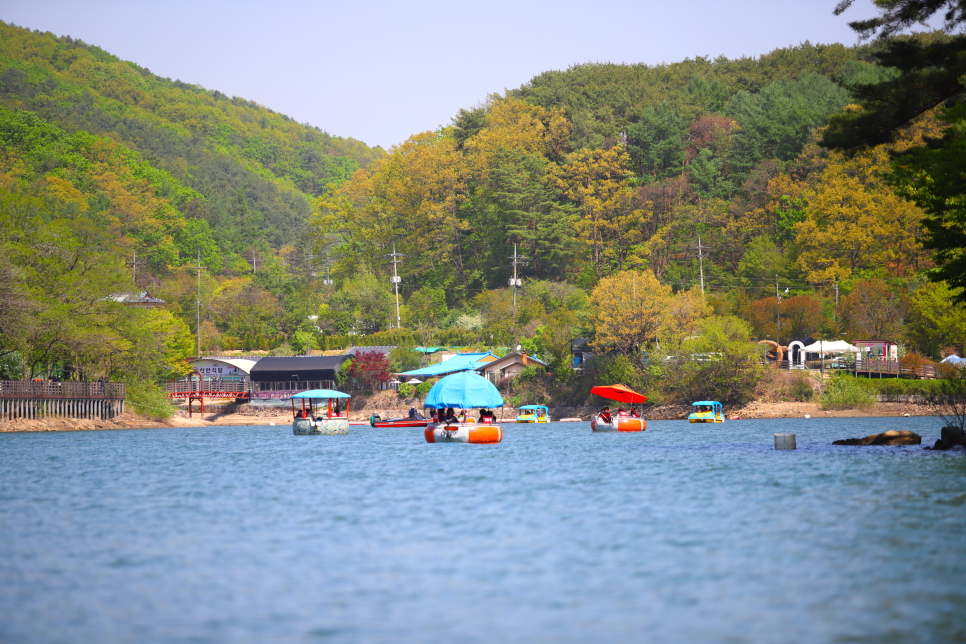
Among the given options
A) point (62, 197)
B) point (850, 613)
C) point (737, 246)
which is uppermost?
point (62, 197)

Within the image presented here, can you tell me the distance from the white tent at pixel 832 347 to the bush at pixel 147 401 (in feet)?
169

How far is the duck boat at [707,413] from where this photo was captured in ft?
234

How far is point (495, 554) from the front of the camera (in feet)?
55.6

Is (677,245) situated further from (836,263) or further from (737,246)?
(836,263)

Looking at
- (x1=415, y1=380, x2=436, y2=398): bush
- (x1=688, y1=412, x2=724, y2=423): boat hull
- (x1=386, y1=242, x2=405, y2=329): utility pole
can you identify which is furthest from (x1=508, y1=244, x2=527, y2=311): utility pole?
(x1=688, y1=412, x2=724, y2=423): boat hull

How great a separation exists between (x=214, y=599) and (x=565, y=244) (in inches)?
3622

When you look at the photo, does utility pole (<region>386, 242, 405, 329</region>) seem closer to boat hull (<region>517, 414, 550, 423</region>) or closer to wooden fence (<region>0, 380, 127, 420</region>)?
boat hull (<region>517, 414, 550, 423</region>)

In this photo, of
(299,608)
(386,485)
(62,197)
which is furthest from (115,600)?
(62,197)

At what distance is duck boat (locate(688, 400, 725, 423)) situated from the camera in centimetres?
7131

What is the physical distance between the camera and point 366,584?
1471cm

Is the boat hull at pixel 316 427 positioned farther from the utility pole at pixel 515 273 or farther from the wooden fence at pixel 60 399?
the utility pole at pixel 515 273

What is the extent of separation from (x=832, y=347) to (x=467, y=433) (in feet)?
141

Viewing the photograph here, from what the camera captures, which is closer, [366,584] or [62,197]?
[366,584]

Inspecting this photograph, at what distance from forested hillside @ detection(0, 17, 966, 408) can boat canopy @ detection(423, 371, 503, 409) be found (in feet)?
101
